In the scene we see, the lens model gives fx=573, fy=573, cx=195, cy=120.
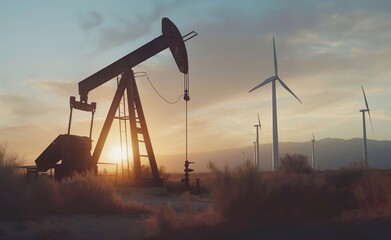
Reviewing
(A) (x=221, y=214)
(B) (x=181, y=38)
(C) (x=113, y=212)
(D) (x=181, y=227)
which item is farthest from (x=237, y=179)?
(B) (x=181, y=38)

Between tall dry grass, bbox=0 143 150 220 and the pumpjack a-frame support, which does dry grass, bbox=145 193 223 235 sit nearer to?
tall dry grass, bbox=0 143 150 220

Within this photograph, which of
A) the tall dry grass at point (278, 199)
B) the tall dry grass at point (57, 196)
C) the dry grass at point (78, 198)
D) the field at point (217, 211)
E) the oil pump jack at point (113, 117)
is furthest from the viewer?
the oil pump jack at point (113, 117)

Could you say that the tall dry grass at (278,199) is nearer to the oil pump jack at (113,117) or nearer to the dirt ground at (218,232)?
the dirt ground at (218,232)

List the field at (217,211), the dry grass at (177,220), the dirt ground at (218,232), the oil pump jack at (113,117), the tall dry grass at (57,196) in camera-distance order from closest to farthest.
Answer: the dirt ground at (218,232) < the field at (217,211) < the dry grass at (177,220) < the tall dry grass at (57,196) < the oil pump jack at (113,117)

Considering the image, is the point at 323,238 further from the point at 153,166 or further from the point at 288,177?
the point at 153,166

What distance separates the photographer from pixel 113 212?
21031 mm

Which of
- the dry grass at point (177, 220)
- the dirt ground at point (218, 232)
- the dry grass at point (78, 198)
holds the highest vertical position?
the dry grass at point (78, 198)

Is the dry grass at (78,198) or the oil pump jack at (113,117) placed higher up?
the oil pump jack at (113,117)

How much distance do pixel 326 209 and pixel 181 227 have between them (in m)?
6.17

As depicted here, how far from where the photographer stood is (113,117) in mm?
32594

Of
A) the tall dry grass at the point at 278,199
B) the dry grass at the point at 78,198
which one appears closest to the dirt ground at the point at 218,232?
the tall dry grass at the point at 278,199

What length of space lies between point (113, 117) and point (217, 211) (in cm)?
1717

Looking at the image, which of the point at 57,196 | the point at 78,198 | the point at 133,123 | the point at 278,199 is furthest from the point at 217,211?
the point at 133,123

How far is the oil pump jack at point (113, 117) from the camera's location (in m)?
31.5
